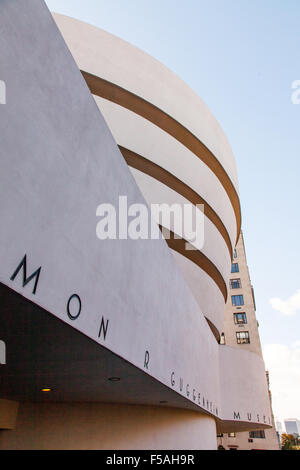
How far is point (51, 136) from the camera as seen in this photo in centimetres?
319

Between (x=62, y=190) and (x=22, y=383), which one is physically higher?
(x=62, y=190)

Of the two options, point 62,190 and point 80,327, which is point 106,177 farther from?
point 80,327

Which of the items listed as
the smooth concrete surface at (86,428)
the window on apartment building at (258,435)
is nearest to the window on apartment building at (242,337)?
the window on apartment building at (258,435)

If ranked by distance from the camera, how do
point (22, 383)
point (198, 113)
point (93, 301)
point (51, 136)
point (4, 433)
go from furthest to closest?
point (198, 113) → point (4, 433) → point (22, 383) → point (93, 301) → point (51, 136)

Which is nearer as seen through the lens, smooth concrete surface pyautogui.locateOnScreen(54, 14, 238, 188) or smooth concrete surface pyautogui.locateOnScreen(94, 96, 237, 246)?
smooth concrete surface pyautogui.locateOnScreen(94, 96, 237, 246)

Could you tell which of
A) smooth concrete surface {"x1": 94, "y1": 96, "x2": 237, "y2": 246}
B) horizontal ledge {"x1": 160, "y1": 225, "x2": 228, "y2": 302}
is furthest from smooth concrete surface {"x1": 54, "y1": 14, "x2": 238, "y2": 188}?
horizontal ledge {"x1": 160, "y1": 225, "x2": 228, "y2": 302}

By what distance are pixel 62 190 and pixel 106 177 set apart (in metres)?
→ 1.04

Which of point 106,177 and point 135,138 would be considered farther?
point 135,138

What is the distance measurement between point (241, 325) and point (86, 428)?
115ft

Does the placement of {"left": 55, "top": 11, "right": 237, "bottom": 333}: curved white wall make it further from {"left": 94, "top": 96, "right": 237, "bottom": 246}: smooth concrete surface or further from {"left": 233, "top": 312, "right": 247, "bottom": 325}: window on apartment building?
{"left": 233, "top": 312, "right": 247, "bottom": 325}: window on apartment building

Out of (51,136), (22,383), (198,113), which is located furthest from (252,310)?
(51,136)

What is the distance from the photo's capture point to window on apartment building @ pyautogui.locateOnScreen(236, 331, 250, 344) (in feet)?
126

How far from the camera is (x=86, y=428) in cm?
766

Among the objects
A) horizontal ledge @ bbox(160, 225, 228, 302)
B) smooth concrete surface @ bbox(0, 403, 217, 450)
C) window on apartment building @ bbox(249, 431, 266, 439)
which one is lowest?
window on apartment building @ bbox(249, 431, 266, 439)
